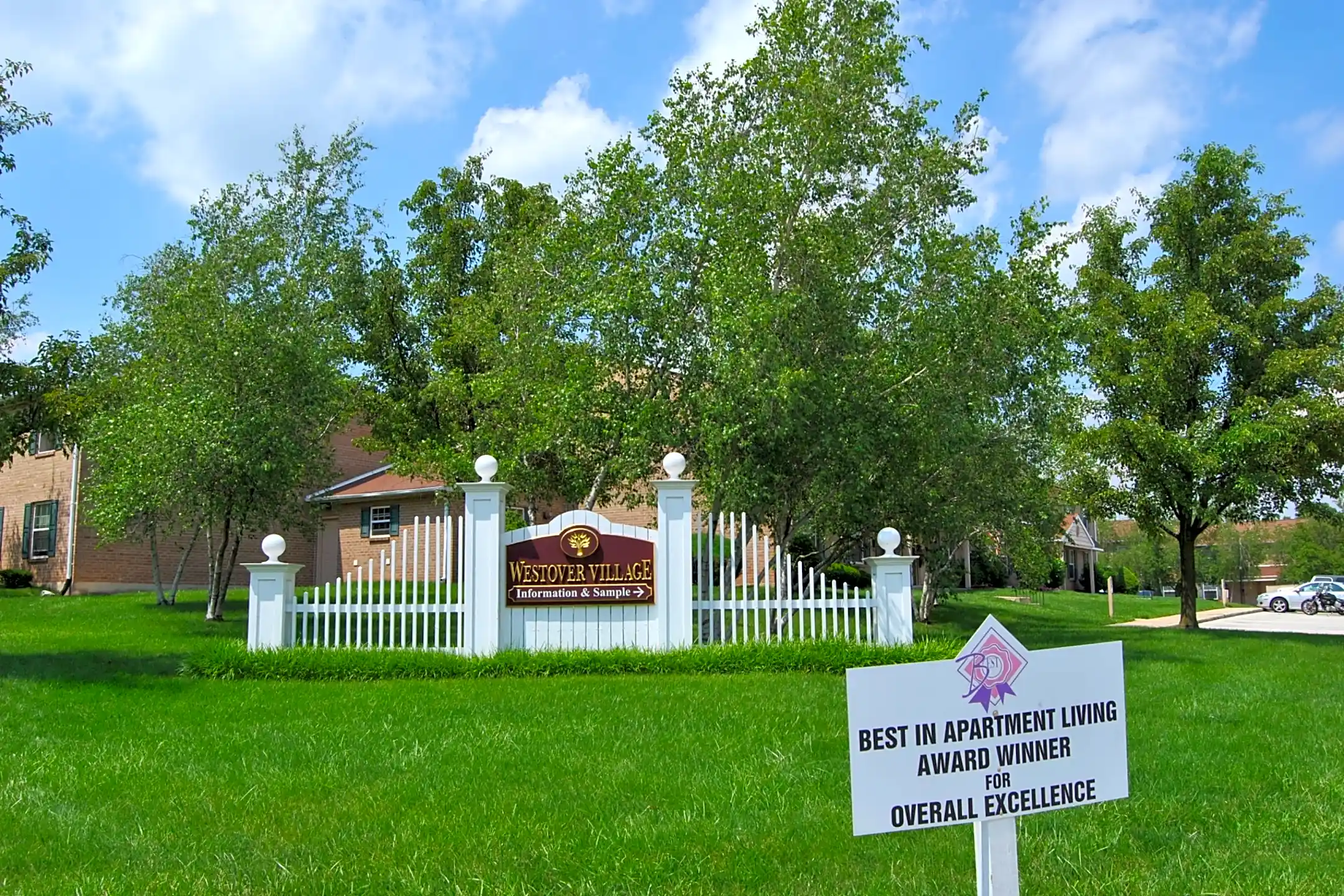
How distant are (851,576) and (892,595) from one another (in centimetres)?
1427

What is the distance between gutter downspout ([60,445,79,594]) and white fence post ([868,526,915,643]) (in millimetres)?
21306

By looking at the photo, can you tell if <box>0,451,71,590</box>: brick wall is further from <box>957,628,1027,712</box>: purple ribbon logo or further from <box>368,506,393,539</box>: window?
<box>957,628,1027,712</box>: purple ribbon logo

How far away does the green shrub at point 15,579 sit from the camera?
90.0 ft

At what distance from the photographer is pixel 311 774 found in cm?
664

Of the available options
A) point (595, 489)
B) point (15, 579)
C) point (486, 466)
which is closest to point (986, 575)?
point (595, 489)

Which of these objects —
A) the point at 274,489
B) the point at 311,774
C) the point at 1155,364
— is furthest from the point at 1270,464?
the point at 311,774

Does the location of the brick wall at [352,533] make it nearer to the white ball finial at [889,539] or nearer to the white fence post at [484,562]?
the white fence post at [484,562]

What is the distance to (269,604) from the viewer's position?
12188 millimetres

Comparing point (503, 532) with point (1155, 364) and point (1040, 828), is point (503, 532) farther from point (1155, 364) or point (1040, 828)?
point (1155, 364)

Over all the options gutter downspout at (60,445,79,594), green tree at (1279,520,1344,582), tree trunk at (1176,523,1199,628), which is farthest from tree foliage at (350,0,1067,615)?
green tree at (1279,520,1344,582)

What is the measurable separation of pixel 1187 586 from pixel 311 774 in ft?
61.8

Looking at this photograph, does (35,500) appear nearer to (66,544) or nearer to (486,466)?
(66,544)

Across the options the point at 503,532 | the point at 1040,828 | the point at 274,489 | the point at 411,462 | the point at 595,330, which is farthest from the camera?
the point at 411,462

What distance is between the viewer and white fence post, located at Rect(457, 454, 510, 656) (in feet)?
40.5
